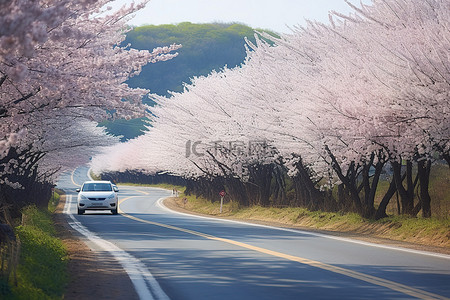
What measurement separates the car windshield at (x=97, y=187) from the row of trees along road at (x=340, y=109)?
6.77 metres

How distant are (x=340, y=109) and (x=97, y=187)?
20.6 metres

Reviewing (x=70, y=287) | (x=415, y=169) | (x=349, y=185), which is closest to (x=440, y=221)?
(x=349, y=185)

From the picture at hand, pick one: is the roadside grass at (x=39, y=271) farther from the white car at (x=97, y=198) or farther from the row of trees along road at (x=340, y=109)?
the white car at (x=97, y=198)

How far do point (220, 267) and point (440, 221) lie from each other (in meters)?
10.6

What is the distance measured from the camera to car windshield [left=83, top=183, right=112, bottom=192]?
4175 centimetres

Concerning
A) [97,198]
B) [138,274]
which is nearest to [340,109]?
[138,274]

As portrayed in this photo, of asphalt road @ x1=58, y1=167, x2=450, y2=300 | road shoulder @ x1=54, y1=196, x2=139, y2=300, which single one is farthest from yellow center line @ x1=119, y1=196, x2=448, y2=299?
road shoulder @ x1=54, y1=196, x2=139, y2=300

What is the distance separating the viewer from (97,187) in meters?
42.1

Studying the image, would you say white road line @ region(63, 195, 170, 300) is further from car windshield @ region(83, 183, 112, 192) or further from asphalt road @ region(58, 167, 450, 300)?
car windshield @ region(83, 183, 112, 192)

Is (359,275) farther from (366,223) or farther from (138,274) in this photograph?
(366,223)

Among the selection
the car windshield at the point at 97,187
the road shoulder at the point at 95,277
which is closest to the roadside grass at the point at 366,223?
the car windshield at the point at 97,187

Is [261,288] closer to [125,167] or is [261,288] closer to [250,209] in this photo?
[250,209]

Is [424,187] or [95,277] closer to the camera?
[95,277]

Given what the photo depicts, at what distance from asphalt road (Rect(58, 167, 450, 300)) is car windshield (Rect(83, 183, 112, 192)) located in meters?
18.8
